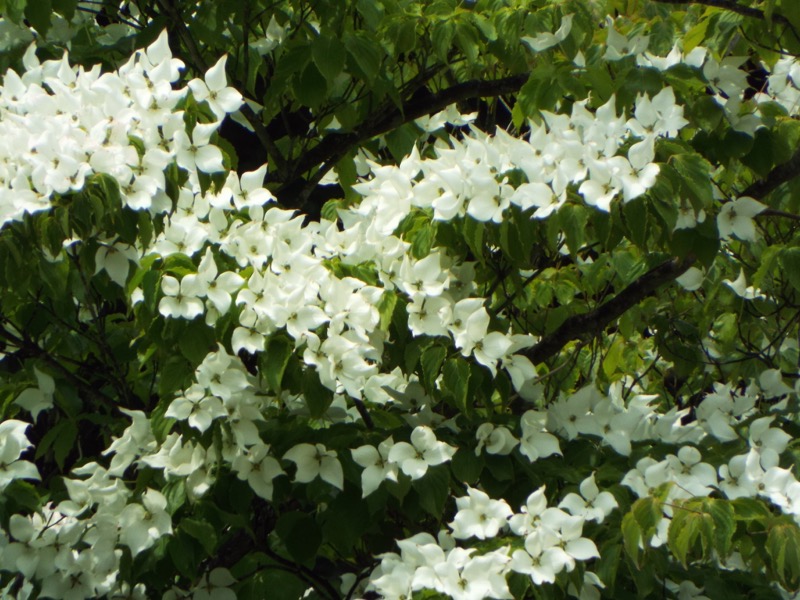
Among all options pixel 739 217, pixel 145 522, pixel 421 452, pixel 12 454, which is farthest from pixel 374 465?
pixel 739 217

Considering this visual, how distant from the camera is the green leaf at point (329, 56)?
8.08ft

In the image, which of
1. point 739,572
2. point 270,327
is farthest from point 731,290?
point 270,327

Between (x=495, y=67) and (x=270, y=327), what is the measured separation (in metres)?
1.44

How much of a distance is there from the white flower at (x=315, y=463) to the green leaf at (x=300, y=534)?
0.09 m

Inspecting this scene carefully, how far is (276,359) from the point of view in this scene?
6.68 ft

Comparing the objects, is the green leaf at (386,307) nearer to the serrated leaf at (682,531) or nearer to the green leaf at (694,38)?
the serrated leaf at (682,531)

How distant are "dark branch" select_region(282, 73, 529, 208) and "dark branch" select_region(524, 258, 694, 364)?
27.5 inches

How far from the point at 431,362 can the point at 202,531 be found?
1.70 ft

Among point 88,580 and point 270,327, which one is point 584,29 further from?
point 88,580

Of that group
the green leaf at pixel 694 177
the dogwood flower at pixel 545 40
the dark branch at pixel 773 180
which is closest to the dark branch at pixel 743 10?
the dogwood flower at pixel 545 40

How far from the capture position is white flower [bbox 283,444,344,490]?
2143 millimetres

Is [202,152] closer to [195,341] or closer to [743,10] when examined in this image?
[195,341]

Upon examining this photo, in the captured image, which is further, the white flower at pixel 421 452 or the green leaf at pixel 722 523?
the white flower at pixel 421 452

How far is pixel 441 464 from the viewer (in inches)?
85.9
